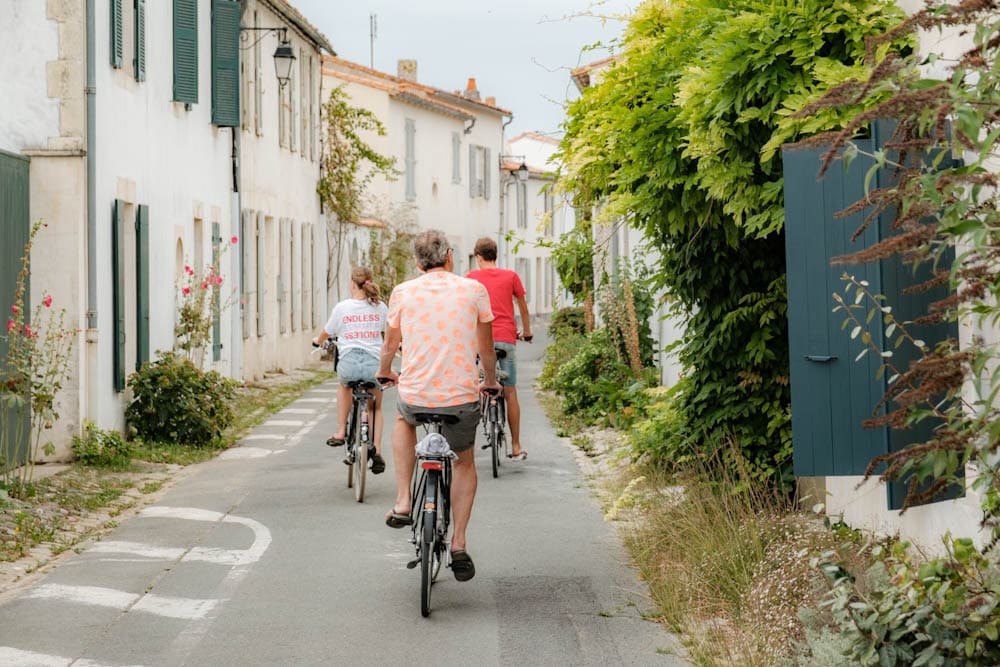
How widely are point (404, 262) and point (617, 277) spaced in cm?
1577

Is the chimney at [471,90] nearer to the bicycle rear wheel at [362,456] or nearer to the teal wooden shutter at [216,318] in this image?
the teal wooden shutter at [216,318]

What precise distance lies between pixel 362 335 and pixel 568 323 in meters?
14.0

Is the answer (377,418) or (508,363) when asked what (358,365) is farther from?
(508,363)

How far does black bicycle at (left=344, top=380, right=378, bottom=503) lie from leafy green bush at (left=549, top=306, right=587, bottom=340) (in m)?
12.7

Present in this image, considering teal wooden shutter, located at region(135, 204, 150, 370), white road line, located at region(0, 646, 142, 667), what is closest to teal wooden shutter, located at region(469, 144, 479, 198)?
teal wooden shutter, located at region(135, 204, 150, 370)

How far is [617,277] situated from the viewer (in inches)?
733

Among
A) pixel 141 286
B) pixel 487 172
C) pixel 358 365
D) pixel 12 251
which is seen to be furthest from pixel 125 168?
pixel 487 172

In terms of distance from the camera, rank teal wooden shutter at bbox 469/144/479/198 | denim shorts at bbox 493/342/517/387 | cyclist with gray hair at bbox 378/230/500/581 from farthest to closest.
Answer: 1. teal wooden shutter at bbox 469/144/479/198
2. denim shorts at bbox 493/342/517/387
3. cyclist with gray hair at bbox 378/230/500/581

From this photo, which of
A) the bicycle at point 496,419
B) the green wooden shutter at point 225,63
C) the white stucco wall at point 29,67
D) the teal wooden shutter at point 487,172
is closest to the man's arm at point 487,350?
the bicycle at point 496,419

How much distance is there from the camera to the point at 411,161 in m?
42.1

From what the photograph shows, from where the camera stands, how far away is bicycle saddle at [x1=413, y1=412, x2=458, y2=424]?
7520 mm

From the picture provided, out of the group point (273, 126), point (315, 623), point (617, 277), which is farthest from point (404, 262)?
point (315, 623)

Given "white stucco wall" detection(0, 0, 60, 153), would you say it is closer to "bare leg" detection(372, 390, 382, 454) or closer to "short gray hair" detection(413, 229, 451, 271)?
"bare leg" detection(372, 390, 382, 454)

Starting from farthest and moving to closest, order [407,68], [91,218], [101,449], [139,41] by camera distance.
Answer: [407,68] < [139,41] < [91,218] < [101,449]
